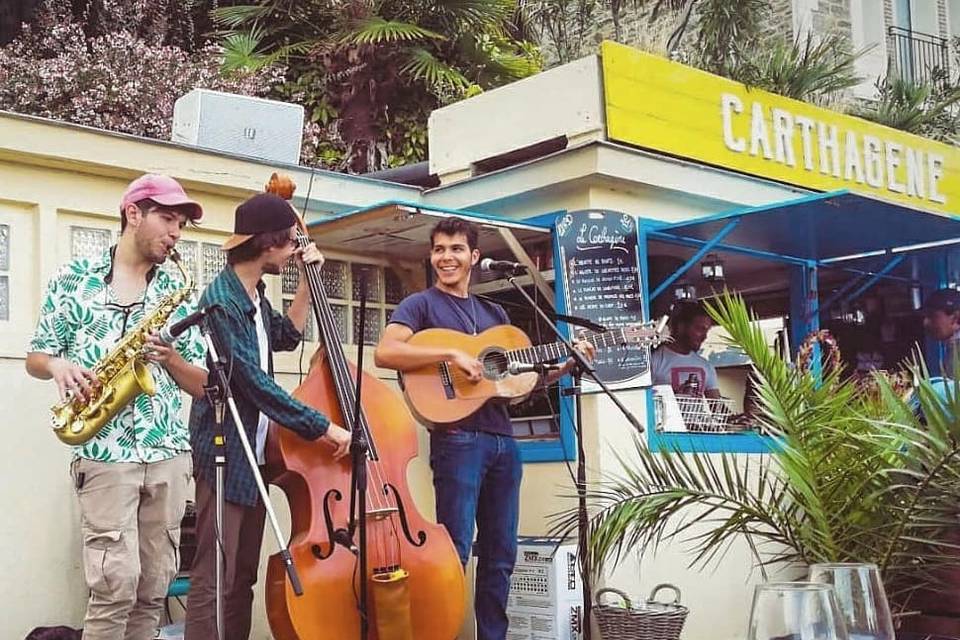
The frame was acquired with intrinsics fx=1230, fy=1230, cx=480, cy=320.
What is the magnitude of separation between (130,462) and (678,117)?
12.5ft

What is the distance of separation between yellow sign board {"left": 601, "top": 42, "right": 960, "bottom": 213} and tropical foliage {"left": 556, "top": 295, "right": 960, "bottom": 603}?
280cm

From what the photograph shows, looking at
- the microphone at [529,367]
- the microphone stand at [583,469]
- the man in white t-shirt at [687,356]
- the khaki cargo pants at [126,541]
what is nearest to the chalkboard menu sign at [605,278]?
the man in white t-shirt at [687,356]

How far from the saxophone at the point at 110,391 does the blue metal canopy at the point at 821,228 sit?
10.4 feet

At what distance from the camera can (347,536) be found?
12.9ft

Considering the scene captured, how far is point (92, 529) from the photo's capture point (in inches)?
149

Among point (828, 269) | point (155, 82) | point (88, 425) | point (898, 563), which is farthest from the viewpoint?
point (155, 82)

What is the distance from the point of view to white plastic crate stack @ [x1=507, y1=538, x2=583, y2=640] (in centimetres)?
554

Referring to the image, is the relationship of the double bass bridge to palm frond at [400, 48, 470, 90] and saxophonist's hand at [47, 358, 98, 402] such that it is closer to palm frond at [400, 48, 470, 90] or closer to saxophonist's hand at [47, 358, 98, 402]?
saxophonist's hand at [47, 358, 98, 402]

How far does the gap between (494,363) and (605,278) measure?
128 cm

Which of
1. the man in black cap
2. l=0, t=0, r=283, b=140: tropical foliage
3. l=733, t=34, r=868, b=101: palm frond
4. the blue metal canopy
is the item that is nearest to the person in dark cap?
the blue metal canopy

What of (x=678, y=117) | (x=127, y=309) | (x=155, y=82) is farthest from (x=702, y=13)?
(x=127, y=309)

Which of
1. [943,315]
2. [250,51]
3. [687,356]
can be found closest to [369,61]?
[250,51]

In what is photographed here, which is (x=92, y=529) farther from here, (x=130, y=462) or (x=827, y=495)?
(x=827, y=495)

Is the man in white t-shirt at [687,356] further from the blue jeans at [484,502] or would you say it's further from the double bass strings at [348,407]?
the double bass strings at [348,407]
